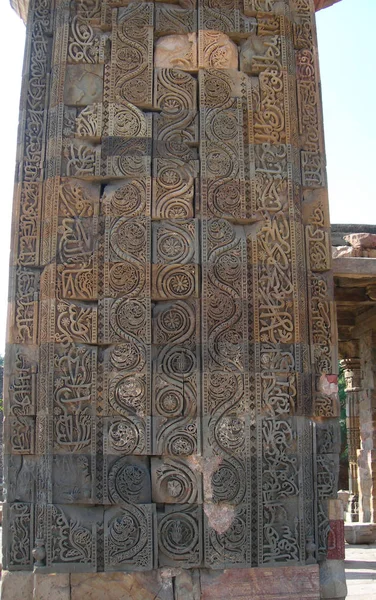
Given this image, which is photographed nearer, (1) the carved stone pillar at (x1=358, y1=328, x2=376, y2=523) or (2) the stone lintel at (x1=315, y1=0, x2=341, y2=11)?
(2) the stone lintel at (x1=315, y1=0, x2=341, y2=11)

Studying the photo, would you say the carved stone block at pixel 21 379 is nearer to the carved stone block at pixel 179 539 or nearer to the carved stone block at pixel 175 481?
the carved stone block at pixel 175 481

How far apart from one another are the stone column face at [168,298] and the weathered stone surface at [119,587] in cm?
7

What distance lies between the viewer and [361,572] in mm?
8664

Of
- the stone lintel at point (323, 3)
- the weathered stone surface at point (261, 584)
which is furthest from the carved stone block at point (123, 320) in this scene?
the stone lintel at point (323, 3)

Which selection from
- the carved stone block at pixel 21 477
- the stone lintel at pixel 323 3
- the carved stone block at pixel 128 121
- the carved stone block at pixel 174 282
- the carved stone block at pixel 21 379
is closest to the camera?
the carved stone block at pixel 21 477

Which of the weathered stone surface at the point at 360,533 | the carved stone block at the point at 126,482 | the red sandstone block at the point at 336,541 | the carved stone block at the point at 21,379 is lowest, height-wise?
the weathered stone surface at the point at 360,533

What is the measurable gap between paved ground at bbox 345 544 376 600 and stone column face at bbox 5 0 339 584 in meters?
2.43

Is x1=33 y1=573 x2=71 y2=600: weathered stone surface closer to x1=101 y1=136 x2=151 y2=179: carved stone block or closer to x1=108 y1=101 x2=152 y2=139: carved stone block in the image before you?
x1=101 y1=136 x2=151 y2=179: carved stone block

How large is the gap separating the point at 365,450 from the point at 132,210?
9.16 metres

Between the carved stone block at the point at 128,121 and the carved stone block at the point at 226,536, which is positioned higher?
the carved stone block at the point at 128,121

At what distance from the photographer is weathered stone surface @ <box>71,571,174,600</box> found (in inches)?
190

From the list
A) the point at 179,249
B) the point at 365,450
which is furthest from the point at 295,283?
the point at 365,450

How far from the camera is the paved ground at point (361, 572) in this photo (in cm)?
714

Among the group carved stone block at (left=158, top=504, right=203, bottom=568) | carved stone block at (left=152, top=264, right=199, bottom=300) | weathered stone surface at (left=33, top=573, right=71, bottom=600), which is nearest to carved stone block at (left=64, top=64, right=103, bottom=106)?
carved stone block at (left=152, top=264, right=199, bottom=300)
